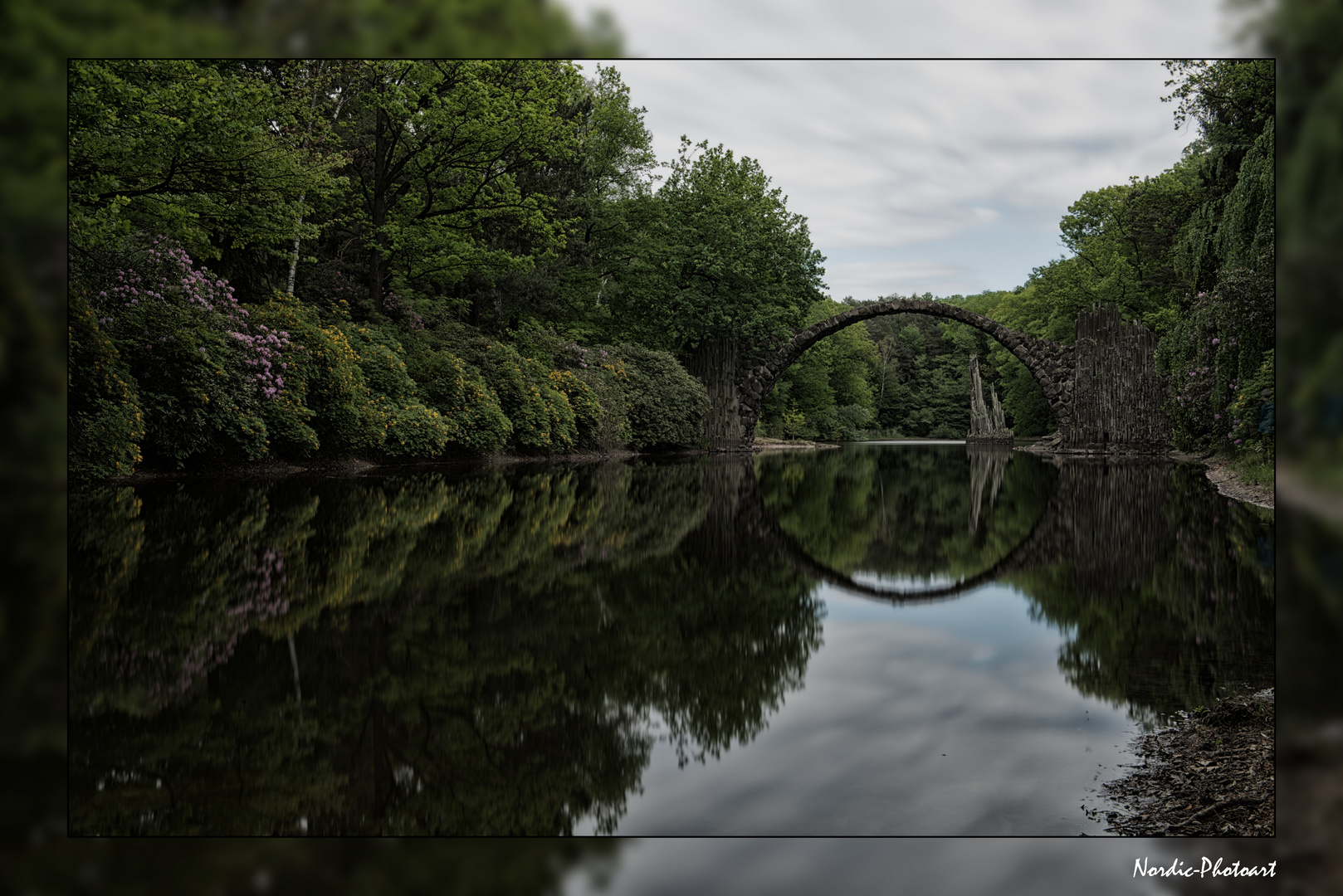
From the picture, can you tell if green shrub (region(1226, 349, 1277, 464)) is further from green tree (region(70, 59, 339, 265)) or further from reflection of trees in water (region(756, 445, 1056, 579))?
green tree (region(70, 59, 339, 265))

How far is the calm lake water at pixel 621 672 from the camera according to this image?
Answer: 2.11 metres

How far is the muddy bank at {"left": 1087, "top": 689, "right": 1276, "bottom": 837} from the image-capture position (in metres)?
2.16

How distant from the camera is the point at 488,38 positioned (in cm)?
203

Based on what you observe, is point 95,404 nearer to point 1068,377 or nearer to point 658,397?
point 658,397

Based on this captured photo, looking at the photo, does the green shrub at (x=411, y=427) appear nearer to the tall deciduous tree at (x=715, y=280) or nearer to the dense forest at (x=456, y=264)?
the dense forest at (x=456, y=264)

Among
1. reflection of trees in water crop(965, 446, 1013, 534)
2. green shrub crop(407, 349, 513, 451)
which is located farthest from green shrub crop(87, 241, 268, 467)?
reflection of trees in water crop(965, 446, 1013, 534)

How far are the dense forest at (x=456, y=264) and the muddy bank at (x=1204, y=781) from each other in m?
2.09

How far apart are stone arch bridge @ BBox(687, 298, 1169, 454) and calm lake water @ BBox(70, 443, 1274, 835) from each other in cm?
1907

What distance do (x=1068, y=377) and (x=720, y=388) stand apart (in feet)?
34.4

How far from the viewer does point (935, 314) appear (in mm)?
29125

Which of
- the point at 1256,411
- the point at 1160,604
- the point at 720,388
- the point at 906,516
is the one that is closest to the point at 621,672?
the point at 1160,604
